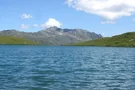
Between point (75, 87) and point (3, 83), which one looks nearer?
point (75, 87)

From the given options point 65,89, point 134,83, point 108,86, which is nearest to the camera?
point 65,89

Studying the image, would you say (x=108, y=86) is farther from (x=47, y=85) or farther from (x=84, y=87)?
(x=47, y=85)

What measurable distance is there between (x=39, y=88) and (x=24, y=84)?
10.5ft

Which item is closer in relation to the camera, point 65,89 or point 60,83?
point 65,89

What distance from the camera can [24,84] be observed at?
38469mm

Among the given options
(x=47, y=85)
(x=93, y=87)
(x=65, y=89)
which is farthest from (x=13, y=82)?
(x=93, y=87)

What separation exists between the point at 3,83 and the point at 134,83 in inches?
753

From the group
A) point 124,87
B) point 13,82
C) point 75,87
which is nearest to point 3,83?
point 13,82

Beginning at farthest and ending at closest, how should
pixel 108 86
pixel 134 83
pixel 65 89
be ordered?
pixel 134 83 < pixel 108 86 < pixel 65 89

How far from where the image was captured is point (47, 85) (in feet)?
126

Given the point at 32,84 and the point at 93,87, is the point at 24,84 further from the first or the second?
the point at 93,87

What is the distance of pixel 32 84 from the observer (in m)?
38.9

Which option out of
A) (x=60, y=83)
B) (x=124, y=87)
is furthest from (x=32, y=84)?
(x=124, y=87)

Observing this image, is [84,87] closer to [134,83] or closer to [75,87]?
[75,87]
